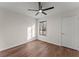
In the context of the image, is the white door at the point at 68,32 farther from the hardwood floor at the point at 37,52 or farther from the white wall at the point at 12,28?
the white wall at the point at 12,28

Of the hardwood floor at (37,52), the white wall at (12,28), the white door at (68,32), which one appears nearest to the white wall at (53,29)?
the white door at (68,32)

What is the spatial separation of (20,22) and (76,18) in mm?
3690

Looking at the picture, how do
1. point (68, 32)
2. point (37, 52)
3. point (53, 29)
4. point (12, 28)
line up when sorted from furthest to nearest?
point (53, 29) < point (12, 28) < point (68, 32) < point (37, 52)

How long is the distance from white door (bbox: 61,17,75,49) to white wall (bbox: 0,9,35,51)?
2944mm

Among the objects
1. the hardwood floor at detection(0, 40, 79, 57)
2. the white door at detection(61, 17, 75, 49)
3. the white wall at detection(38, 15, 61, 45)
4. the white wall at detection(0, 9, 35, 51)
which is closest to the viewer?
the hardwood floor at detection(0, 40, 79, 57)

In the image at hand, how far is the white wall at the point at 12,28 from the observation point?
143 inches

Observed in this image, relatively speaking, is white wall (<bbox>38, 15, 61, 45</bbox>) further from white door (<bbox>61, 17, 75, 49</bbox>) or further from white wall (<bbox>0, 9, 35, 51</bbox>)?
white wall (<bbox>0, 9, 35, 51</bbox>)

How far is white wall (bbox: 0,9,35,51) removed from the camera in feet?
12.0

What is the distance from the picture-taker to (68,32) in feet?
13.3

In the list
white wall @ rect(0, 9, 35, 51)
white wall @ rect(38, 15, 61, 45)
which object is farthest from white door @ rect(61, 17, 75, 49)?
white wall @ rect(0, 9, 35, 51)

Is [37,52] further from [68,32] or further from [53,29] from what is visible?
[53,29]

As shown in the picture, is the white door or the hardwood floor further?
the white door

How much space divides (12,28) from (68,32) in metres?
3.56

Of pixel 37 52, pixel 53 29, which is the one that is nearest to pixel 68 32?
pixel 53 29
